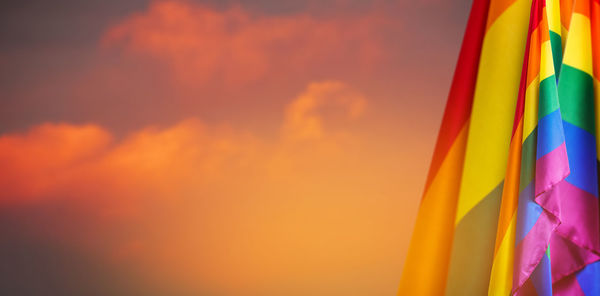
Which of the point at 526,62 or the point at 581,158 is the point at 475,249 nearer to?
the point at 581,158

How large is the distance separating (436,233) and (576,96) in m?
0.39

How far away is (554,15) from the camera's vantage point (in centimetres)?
102

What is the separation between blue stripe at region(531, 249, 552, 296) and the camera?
2.86ft

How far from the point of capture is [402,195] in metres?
1.68

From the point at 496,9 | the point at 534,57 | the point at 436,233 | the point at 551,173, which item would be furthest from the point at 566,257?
the point at 496,9

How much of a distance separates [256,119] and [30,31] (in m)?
0.89

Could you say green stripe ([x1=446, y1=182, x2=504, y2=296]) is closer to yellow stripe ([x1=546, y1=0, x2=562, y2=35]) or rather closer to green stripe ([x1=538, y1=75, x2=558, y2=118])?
green stripe ([x1=538, y1=75, x2=558, y2=118])

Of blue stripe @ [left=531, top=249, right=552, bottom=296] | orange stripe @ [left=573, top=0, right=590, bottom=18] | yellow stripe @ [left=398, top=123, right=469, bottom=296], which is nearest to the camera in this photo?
blue stripe @ [left=531, top=249, right=552, bottom=296]

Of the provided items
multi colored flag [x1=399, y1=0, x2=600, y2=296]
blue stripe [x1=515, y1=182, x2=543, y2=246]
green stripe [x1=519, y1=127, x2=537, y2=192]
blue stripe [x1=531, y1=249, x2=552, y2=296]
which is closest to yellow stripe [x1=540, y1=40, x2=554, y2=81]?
multi colored flag [x1=399, y1=0, x2=600, y2=296]

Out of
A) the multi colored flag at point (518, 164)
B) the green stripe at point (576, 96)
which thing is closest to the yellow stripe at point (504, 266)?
the multi colored flag at point (518, 164)

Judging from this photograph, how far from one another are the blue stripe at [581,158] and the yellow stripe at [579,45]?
0.36 feet

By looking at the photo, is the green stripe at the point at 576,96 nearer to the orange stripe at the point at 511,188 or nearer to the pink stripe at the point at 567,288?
the orange stripe at the point at 511,188

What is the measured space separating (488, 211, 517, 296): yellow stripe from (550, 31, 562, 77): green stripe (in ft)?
0.99

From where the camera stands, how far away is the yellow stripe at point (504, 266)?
3.03 feet
